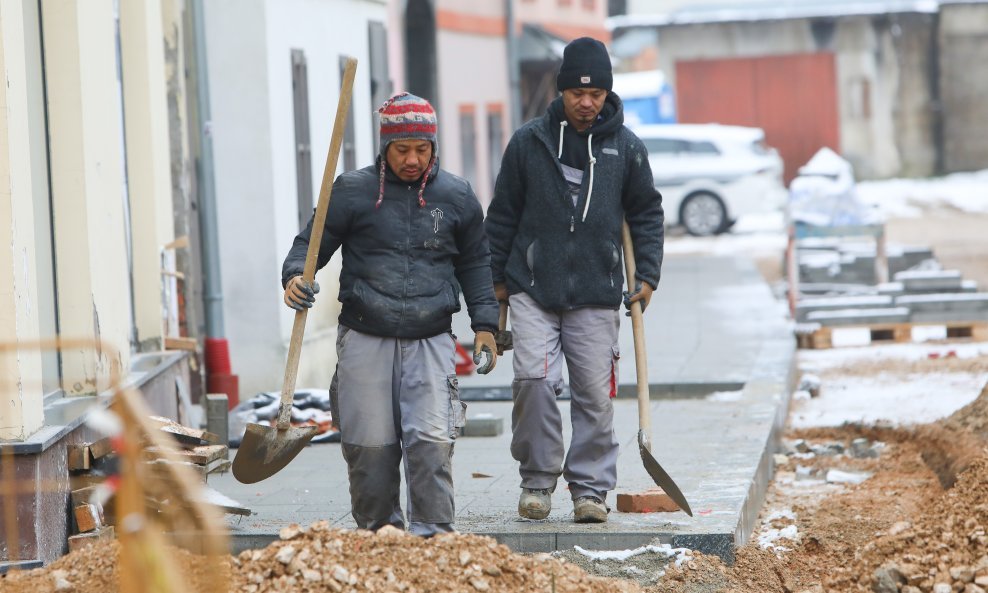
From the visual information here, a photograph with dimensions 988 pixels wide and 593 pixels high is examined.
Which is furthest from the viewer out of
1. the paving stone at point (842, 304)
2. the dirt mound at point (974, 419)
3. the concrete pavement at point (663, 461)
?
the paving stone at point (842, 304)

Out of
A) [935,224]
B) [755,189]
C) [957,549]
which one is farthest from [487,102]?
[957,549]

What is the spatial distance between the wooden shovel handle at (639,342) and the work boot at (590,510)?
1.01 feet

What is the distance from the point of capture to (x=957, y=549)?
587 cm

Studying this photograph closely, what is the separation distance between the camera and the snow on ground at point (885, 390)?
417 inches

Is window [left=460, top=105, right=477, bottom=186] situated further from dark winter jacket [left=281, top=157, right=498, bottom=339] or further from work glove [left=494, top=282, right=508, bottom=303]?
dark winter jacket [left=281, top=157, right=498, bottom=339]

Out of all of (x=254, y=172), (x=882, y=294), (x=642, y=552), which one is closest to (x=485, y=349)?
(x=642, y=552)

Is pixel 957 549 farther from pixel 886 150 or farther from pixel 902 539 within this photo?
pixel 886 150

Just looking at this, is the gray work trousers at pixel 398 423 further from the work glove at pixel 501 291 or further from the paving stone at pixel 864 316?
the paving stone at pixel 864 316

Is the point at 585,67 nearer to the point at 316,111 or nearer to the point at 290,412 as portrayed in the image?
the point at 290,412

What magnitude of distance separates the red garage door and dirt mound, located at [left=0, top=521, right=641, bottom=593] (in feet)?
105

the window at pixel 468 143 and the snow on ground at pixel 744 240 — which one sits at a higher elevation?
the window at pixel 468 143

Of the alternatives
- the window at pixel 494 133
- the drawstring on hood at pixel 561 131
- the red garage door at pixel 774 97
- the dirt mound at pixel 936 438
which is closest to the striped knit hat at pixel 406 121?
the drawstring on hood at pixel 561 131

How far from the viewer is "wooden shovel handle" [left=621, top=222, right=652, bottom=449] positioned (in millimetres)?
6492

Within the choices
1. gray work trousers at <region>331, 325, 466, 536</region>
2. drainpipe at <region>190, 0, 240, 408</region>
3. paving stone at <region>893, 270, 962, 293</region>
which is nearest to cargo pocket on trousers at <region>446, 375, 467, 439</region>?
gray work trousers at <region>331, 325, 466, 536</region>
